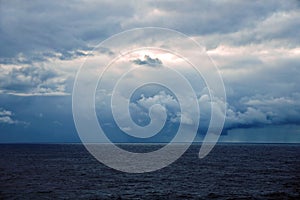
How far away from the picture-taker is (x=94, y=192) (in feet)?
190

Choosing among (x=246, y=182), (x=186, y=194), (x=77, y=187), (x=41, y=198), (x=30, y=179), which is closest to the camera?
(x=41, y=198)

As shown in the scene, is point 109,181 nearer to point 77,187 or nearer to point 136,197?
point 77,187

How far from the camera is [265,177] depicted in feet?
255

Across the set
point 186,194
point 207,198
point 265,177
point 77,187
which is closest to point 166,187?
point 186,194

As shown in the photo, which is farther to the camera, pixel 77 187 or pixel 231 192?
pixel 77 187

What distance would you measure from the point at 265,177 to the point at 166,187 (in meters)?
26.4

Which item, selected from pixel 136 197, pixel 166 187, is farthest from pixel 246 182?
pixel 136 197

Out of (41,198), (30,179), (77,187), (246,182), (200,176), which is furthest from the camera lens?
(200,176)

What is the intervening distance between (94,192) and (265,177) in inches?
1552

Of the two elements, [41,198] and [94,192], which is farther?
[94,192]

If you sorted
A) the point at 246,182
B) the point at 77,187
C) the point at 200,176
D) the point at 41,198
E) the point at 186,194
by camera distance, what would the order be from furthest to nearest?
the point at 200,176 → the point at 246,182 → the point at 77,187 → the point at 186,194 → the point at 41,198

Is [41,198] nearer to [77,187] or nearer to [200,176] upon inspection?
[77,187]

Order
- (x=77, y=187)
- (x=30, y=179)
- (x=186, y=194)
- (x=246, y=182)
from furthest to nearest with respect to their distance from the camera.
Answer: (x=30, y=179) < (x=246, y=182) < (x=77, y=187) < (x=186, y=194)

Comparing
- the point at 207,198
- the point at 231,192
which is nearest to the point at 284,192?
the point at 231,192
